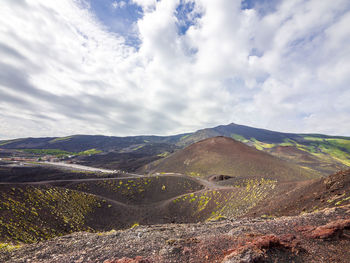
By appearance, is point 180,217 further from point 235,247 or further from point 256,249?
point 256,249

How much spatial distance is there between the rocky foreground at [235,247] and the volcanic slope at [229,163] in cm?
4609

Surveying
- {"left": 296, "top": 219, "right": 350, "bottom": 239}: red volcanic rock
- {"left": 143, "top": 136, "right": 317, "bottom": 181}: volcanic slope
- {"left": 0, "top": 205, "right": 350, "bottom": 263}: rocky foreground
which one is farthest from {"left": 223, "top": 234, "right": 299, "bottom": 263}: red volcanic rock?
{"left": 143, "top": 136, "right": 317, "bottom": 181}: volcanic slope

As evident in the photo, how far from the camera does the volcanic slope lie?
5722cm

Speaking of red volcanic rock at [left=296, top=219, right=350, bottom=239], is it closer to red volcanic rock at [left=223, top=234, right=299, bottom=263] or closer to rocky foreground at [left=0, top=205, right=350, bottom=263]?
rocky foreground at [left=0, top=205, right=350, bottom=263]

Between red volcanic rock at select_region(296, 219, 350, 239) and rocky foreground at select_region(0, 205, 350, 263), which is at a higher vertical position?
red volcanic rock at select_region(296, 219, 350, 239)

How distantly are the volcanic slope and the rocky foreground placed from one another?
151ft

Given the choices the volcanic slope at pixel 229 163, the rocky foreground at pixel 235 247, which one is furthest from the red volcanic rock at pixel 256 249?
the volcanic slope at pixel 229 163

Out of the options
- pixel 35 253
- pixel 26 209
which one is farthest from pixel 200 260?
pixel 26 209

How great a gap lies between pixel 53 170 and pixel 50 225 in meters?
62.6

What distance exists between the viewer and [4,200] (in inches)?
786

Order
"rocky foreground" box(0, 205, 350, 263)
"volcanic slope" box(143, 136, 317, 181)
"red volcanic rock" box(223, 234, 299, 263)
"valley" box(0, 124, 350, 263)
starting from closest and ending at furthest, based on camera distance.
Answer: "red volcanic rock" box(223, 234, 299, 263) < "rocky foreground" box(0, 205, 350, 263) < "valley" box(0, 124, 350, 263) < "volcanic slope" box(143, 136, 317, 181)

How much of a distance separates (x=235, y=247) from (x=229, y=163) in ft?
223

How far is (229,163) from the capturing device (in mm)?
69000

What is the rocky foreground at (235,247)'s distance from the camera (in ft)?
16.2
